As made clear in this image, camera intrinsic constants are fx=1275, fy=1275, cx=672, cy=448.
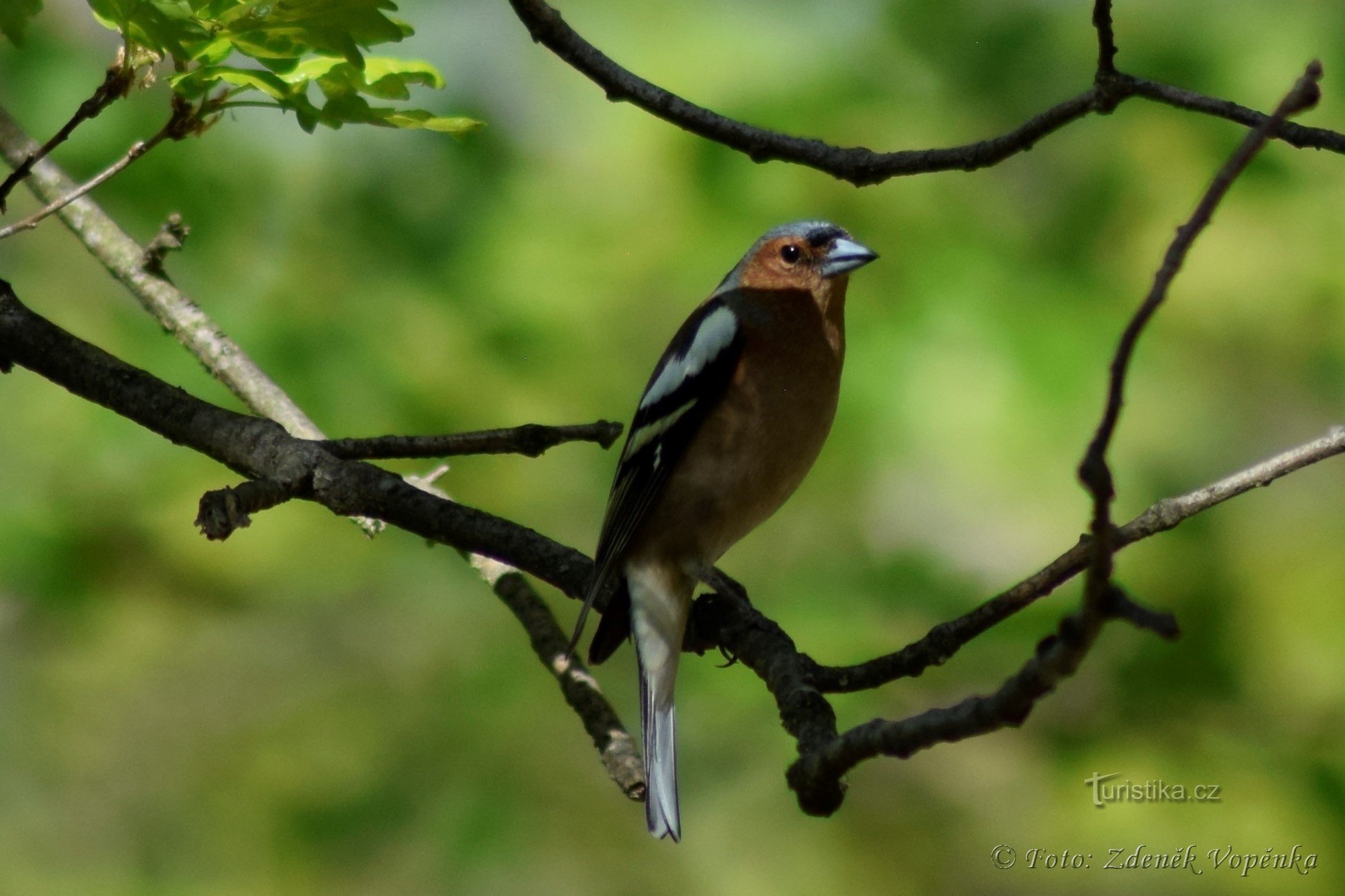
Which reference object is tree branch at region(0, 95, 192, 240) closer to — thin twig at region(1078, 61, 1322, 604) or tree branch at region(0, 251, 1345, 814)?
tree branch at region(0, 251, 1345, 814)

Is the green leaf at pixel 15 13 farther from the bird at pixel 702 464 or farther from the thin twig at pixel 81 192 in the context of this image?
the bird at pixel 702 464

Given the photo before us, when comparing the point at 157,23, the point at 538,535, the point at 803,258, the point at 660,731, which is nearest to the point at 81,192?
the point at 157,23

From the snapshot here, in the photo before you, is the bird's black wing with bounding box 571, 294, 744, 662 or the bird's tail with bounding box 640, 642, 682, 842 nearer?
the bird's tail with bounding box 640, 642, 682, 842

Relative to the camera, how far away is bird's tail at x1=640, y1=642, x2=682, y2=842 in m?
4.00

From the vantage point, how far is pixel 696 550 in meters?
4.62

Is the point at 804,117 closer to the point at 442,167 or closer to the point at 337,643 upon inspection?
the point at 442,167

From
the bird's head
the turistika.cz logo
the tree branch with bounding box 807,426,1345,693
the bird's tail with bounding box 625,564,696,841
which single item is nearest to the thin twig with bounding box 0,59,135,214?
the tree branch with bounding box 807,426,1345,693

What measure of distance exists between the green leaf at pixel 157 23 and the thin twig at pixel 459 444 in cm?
97

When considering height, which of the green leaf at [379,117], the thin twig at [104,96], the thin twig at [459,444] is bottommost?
the thin twig at [459,444]

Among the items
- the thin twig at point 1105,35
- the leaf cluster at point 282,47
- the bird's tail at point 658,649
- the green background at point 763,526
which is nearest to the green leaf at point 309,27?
the leaf cluster at point 282,47

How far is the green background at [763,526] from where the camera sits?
5344 millimetres

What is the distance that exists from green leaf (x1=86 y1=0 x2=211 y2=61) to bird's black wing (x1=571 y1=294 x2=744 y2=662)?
2.29m

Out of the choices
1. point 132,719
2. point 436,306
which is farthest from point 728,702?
point 132,719

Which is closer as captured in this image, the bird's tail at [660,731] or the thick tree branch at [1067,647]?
the thick tree branch at [1067,647]
